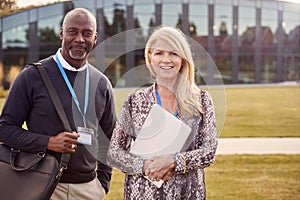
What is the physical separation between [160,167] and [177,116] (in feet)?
0.96

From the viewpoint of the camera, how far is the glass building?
30469 mm

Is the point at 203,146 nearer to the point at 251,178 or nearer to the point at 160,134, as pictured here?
the point at 160,134

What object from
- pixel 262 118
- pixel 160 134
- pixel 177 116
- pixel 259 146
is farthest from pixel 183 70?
pixel 262 118

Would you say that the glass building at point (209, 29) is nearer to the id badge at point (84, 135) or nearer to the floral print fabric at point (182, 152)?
the id badge at point (84, 135)

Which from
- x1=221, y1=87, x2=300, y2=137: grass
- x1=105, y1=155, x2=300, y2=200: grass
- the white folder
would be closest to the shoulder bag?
the white folder

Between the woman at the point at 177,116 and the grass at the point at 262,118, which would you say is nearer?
the woman at the point at 177,116

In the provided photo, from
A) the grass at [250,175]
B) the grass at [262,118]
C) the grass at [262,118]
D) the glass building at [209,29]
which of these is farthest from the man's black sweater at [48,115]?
the glass building at [209,29]

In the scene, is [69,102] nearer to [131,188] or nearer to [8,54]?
[131,188]

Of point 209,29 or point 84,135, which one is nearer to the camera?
point 84,135

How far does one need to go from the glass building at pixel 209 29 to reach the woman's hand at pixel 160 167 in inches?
879

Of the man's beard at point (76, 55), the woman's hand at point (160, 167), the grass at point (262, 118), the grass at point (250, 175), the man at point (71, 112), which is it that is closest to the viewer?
the woman's hand at point (160, 167)

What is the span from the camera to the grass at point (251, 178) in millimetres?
6828

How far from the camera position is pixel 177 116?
9.04 ft

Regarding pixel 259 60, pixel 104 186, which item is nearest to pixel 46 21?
pixel 259 60
